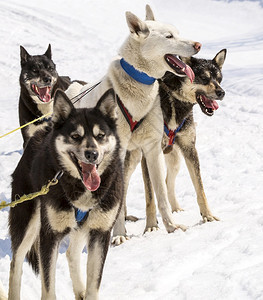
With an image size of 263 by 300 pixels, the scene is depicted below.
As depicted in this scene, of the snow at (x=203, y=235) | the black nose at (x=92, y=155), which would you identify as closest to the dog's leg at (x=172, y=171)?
the snow at (x=203, y=235)

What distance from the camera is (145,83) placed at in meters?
4.24

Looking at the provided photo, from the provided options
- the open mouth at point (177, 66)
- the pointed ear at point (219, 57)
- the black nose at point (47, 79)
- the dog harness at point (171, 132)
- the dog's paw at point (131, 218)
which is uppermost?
the open mouth at point (177, 66)

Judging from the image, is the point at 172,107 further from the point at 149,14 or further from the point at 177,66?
the point at 149,14

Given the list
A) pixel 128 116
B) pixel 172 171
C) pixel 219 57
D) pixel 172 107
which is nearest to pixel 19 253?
pixel 128 116

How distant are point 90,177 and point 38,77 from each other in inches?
150

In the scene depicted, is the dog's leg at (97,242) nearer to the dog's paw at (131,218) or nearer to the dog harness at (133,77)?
the dog harness at (133,77)

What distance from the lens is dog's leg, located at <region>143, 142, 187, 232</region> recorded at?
4.39 meters

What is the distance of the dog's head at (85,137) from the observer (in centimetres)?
273

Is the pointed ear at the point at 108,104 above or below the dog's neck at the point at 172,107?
above

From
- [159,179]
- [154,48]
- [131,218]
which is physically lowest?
[131,218]

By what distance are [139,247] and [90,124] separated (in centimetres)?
165

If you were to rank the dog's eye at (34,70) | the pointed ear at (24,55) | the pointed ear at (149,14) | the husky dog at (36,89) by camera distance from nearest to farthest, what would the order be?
the pointed ear at (149,14), the husky dog at (36,89), the dog's eye at (34,70), the pointed ear at (24,55)

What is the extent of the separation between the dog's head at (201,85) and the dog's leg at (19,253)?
215cm

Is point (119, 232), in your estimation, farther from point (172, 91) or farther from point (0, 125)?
point (0, 125)
